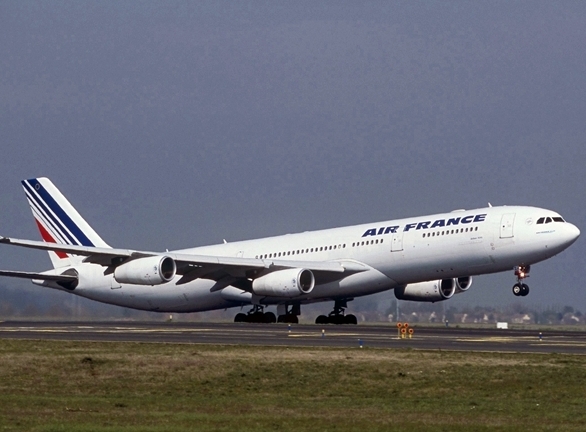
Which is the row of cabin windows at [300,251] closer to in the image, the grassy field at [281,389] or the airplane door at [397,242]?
the airplane door at [397,242]

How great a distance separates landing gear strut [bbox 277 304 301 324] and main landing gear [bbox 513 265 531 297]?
12.9 m

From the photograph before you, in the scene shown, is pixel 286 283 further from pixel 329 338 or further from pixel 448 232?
pixel 329 338

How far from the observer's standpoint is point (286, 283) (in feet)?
193

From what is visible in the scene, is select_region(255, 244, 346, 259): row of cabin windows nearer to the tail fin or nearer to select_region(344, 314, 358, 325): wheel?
select_region(344, 314, 358, 325): wheel

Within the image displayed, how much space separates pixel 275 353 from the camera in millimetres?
34688

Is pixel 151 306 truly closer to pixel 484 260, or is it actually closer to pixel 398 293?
pixel 398 293

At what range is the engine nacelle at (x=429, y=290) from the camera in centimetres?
6450

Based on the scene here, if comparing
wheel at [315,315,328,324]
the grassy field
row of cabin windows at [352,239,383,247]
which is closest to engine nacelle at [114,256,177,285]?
row of cabin windows at [352,239,383,247]

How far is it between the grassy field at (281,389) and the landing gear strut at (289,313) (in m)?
25.9

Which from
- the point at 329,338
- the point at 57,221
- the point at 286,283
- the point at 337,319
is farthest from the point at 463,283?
the point at 57,221

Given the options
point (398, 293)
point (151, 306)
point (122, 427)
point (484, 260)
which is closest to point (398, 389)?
point (122, 427)

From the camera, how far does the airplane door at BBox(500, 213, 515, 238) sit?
55281mm

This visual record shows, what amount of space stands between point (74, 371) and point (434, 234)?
98.8 feet

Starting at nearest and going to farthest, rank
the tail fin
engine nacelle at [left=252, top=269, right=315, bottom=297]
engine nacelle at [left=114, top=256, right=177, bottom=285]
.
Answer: engine nacelle at [left=114, top=256, right=177, bottom=285], engine nacelle at [left=252, top=269, right=315, bottom=297], the tail fin
